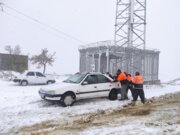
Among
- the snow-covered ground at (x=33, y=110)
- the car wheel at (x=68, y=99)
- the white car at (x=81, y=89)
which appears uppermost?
the white car at (x=81, y=89)

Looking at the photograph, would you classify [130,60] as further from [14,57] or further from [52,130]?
[14,57]

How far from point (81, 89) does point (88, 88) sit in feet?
1.55

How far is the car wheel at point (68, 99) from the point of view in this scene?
41.6ft

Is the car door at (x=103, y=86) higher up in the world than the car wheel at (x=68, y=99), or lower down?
higher up

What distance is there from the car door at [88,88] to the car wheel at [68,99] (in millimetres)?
423

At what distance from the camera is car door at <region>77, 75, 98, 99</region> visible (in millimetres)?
13328

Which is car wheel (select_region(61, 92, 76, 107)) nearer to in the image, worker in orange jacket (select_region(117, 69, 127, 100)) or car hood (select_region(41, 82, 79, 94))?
car hood (select_region(41, 82, 79, 94))

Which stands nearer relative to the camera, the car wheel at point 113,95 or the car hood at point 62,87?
the car hood at point 62,87

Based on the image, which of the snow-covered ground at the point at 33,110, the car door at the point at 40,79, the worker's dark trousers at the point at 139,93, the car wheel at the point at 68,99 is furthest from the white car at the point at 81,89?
the car door at the point at 40,79

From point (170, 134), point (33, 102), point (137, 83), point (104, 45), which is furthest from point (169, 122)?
point (104, 45)

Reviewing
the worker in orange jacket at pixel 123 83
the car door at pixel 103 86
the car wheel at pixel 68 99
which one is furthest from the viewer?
the worker in orange jacket at pixel 123 83

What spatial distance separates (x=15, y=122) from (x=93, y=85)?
211 inches

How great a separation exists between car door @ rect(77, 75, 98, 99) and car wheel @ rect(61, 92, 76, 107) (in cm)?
42

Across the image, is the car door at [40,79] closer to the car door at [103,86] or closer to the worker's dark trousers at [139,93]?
the car door at [103,86]
